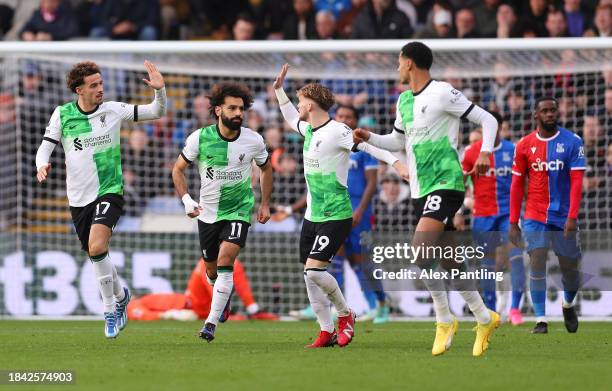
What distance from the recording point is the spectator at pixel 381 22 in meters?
18.8

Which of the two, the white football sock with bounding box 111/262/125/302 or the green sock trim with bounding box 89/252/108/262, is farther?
the white football sock with bounding box 111/262/125/302

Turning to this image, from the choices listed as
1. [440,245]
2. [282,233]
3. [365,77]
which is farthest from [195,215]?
[365,77]

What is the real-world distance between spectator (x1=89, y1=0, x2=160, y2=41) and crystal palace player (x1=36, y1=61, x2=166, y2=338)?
8851 millimetres

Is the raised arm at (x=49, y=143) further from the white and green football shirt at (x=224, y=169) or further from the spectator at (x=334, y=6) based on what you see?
the spectator at (x=334, y=6)

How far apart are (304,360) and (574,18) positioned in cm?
1056

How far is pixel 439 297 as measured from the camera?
9.71 metres

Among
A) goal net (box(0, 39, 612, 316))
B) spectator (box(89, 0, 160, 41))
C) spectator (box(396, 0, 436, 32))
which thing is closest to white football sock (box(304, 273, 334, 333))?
goal net (box(0, 39, 612, 316))

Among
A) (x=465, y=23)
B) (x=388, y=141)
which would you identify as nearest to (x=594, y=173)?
(x=465, y=23)

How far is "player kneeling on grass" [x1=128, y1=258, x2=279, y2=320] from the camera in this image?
1573 centimetres

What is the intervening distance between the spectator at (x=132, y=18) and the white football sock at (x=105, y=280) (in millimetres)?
9435

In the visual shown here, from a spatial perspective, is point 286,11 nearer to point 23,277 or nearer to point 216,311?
point 23,277

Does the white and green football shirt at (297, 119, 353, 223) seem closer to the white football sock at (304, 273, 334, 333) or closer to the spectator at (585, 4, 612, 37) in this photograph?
the white football sock at (304, 273, 334, 333)

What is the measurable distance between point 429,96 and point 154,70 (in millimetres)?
2729

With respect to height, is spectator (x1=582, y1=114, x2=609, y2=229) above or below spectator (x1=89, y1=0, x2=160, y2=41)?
below
